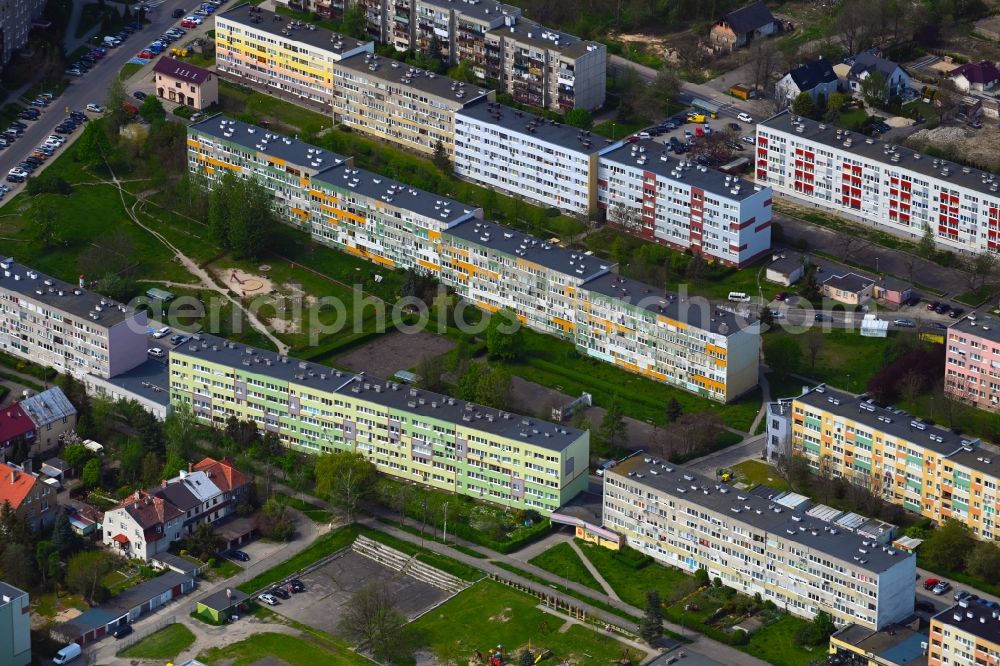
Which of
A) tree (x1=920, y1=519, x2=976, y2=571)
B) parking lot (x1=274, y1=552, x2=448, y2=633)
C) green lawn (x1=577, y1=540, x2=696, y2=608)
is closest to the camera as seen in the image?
parking lot (x1=274, y1=552, x2=448, y2=633)

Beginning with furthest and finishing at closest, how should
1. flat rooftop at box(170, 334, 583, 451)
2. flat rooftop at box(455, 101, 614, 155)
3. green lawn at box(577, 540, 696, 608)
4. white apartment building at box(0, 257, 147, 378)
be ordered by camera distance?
1. flat rooftop at box(455, 101, 614, 155)
2. white apartment building at box(0, 257, 147, 378)
3. flat rooftop at box(170, 334, 583, 451)
4. green lawn at box(577, 540, 696, 608)

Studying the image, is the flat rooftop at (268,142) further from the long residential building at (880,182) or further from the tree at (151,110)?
the long residential building at (880,182)

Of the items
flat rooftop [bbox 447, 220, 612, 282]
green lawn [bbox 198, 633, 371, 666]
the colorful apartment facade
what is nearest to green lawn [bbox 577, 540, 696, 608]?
green lawn [bbox 198, 633, 371, 666]

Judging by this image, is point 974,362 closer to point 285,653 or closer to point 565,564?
point 565,564

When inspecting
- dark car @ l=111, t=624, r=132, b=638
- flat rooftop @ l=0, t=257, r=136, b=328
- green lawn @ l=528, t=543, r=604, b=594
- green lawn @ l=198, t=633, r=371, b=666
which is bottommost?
green lawn @ l=528, t=543, r=604, b=594

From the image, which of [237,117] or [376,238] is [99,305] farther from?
[237,117]

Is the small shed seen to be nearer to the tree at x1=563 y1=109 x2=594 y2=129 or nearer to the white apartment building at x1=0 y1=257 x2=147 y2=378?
the white apartment building at x1=0 y1=257 x2=147 y2=378
